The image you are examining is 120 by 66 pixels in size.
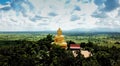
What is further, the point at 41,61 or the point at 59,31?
the point at 59,31

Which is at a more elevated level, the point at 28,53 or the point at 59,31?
the point at 59,31

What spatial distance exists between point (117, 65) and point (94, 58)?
4.20 m

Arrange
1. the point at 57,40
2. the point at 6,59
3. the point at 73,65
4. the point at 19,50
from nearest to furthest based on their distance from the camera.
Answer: the point at 73,65 → the point at 6,59 → the point at 19,50 → the point at 57,40

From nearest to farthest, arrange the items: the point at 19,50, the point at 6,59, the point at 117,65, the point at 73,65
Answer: the point at 117,65, the point at 73,65, the point at 6,59, the point at 19,50

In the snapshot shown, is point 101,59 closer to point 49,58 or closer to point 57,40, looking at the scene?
point 49,58

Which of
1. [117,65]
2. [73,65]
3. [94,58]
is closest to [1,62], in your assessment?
[73,65]

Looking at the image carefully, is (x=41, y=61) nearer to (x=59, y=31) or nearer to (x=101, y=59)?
(x=101, y=59)

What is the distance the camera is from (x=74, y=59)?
1271 inches

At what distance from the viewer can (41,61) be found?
3434 centimetres

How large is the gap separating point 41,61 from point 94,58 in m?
7.19

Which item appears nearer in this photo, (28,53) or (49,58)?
(49,58)

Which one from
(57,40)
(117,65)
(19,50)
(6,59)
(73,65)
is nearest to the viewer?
(117,65)

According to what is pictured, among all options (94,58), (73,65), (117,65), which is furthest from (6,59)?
(117,65)

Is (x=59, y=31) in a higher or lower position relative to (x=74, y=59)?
higher
